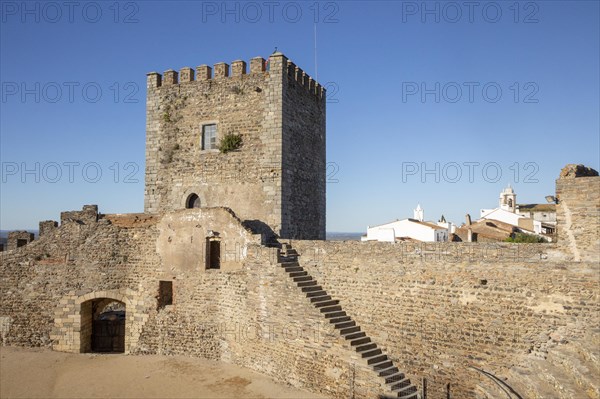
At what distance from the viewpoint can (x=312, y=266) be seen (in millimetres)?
13930

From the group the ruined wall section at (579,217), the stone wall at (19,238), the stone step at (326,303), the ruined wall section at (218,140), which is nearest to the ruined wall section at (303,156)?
the ruined wall section at (218,140)

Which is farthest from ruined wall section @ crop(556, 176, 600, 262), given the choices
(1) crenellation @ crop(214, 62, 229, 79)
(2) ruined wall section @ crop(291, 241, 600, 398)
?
(1) crenellation @ crop(214, 62, 229, 79)

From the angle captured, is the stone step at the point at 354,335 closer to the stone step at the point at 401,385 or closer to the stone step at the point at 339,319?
the stone step at the point at 339,319

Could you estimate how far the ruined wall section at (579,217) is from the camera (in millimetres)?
9844

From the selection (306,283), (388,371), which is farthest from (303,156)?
(388,371)

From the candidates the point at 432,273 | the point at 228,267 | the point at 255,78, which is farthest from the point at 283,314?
the point at 255,78

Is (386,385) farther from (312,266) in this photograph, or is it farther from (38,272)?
(38,272)

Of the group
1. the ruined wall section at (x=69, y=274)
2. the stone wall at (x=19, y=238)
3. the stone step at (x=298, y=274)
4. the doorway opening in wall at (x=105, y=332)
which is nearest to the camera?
the stone step at (x=298, y=274)

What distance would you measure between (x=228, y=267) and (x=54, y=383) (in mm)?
5941

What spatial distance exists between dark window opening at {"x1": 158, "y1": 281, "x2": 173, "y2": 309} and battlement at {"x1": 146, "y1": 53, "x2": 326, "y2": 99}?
8.20 meters

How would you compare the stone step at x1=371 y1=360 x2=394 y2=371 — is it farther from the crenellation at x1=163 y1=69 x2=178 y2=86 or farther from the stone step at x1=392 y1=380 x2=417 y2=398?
the crenellation at x1=163 y1=69 x2=178 y2=86

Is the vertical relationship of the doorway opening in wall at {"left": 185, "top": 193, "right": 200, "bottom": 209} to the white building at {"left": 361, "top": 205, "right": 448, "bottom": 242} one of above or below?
above

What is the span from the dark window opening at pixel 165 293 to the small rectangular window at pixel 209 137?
5.58m

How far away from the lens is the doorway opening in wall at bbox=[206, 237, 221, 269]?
1512cm
